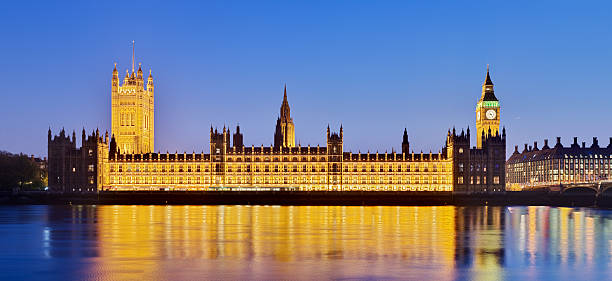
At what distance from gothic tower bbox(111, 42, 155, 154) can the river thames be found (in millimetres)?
109002

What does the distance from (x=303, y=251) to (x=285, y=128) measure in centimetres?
13752

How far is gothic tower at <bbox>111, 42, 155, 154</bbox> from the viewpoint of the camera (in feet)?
575

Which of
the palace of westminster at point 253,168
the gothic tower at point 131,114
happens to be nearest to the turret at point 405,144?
the palace of westminster at point 253,168

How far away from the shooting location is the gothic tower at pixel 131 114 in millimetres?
175125

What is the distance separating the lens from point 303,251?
143 feet

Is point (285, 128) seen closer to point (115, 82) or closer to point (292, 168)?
point (292, 168)

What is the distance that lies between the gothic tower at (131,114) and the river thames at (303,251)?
358ft

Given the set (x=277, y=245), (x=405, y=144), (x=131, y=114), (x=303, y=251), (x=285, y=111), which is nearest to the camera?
(x=303, y=251)

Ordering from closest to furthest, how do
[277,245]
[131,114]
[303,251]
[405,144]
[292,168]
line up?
[303,251], [277,245], [292,168], [405,144], [131,114]

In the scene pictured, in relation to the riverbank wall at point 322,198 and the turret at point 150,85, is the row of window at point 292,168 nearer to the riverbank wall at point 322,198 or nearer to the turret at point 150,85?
the riverbank wall at point 322,198

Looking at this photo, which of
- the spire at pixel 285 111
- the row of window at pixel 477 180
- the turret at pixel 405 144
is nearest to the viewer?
the row of window at pixel 477 180

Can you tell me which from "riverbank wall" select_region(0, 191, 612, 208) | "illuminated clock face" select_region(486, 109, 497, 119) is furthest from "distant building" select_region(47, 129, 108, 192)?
"illuminated clock face" select_region(486, 109, 497, 119)

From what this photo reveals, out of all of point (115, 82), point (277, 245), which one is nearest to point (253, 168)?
point (115, 82)

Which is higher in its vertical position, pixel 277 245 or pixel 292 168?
pixel 292 168
